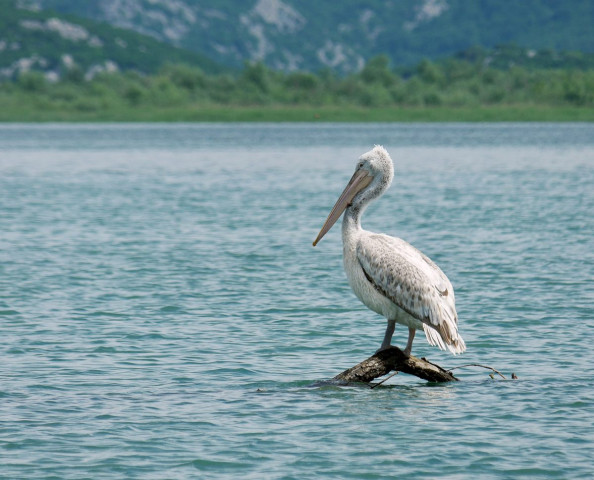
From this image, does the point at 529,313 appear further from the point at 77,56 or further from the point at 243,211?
the point at 77,56

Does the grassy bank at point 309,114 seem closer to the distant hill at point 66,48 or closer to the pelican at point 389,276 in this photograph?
the distant hill at point 66,48

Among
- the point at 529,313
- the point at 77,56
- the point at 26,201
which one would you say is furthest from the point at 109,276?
the point at 77,56

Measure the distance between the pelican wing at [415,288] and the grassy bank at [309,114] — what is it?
7667 cm

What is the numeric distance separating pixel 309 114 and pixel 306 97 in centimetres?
→ 626

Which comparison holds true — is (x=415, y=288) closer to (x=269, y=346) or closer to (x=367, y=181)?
(x=367, y=181)

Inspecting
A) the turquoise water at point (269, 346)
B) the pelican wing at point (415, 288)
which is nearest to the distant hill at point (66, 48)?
the turquoise water at point (269, 346)

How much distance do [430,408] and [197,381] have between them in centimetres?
213

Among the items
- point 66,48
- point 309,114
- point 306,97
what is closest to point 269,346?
point 309,114

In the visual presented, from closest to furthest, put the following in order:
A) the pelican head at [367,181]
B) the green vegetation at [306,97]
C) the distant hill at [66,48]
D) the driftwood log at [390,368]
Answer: the driftwood log at [390,368]
the pelican head at [367,181]
the green vegetation at [306,97]
the distant hill at [66,48]

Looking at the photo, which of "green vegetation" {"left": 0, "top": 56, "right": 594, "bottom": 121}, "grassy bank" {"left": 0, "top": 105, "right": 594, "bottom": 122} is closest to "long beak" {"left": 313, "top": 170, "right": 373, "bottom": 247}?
"grassy bank" {"left": 0, "top": 105, "right": 594, "bottom": 122}

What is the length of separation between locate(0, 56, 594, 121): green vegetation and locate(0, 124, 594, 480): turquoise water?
63398 mm

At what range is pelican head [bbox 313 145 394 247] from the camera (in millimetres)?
9320

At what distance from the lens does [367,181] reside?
9.39 meters

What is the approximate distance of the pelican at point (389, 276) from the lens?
8836mm
